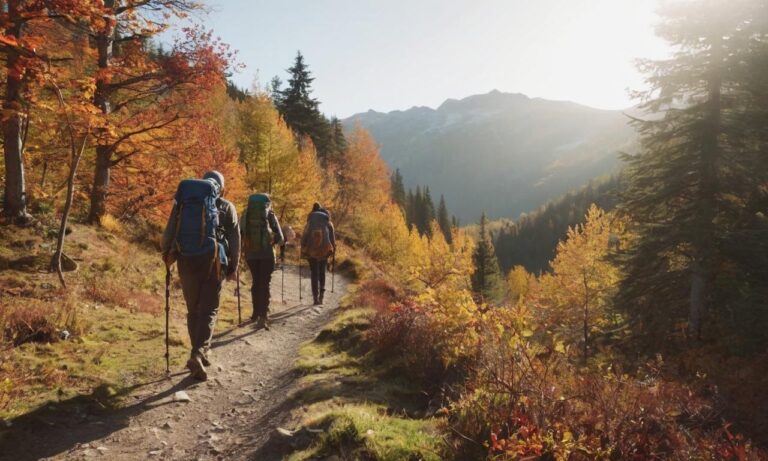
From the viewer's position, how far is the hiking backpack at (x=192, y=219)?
551 centimetres

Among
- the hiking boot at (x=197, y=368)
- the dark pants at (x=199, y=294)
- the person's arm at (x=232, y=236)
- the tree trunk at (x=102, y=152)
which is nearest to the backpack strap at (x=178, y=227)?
the dark pants at (x=199, y=294)

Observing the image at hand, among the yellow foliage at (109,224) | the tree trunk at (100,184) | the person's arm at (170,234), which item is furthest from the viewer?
the yellow foliage at (109,224)

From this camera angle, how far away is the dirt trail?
155 inches

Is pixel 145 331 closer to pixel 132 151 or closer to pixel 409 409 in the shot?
pixel 409 409

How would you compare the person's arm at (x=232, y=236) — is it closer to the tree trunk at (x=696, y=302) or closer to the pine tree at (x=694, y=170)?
the pine tree at (x=694, y=170)

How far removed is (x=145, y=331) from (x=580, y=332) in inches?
899

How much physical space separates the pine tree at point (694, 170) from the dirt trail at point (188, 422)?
13.5 m

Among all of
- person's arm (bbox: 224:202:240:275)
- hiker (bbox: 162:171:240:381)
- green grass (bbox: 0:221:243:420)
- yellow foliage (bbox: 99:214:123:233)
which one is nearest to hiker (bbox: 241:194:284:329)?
green grass (bbox: 0:221:243:420)

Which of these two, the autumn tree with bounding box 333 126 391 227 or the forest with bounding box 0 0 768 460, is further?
the autumn tree with bounding box 333 126 391 227

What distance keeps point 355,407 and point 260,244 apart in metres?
4.99

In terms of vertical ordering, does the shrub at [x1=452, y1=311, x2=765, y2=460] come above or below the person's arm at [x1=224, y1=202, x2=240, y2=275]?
below

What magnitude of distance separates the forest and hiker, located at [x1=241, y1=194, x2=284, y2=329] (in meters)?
1.81

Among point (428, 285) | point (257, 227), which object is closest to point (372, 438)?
point (428, 285)

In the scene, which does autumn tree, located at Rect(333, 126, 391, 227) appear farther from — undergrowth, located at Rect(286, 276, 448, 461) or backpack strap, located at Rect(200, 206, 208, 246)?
backpack strap, located at Rect(200, 206, 208, 246)
